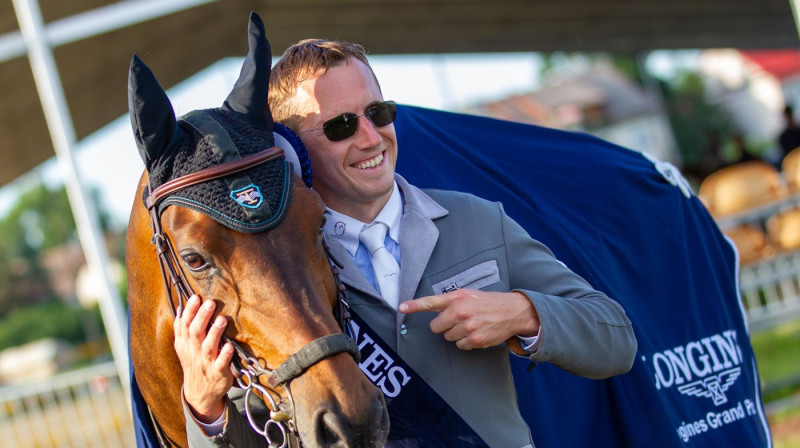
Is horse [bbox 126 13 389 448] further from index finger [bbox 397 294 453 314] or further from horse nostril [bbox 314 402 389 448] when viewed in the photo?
index finger [bbox 397 294 453 314]

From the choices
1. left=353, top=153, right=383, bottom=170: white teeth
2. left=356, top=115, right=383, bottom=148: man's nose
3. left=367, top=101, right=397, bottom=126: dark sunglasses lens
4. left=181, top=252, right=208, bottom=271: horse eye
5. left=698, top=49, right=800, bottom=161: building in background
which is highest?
left=698, top=49, right=800, bottom=161: building in background

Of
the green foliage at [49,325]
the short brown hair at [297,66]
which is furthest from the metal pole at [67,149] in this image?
the green foliage at [49,325]

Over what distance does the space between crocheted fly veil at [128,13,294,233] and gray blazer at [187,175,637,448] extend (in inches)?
13.6

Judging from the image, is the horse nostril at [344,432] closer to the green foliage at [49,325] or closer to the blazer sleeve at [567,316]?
the blazer sleeve at [567,316]

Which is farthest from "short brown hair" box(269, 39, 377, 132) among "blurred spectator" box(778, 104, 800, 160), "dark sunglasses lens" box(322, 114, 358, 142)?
"blurred spectator" box(778, 104, 800, 160)

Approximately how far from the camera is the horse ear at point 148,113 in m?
1.79

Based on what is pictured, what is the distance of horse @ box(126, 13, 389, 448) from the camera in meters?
1.61

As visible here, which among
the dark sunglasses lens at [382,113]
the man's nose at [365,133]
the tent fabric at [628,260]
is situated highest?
the dark sunglasses lens at [382,113]

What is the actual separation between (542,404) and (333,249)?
0.97m

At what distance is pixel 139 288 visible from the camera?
2088 mm

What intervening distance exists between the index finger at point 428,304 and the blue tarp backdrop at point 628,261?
0.87 m

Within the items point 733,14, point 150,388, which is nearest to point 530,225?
point 150,388

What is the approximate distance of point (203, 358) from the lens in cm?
177

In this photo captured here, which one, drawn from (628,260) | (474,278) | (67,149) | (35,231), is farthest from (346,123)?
(35,231)
